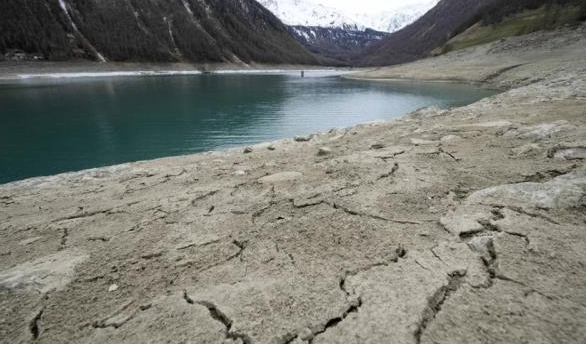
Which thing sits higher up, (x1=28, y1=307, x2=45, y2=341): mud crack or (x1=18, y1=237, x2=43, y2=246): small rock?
(x1=28, y1=307, x2=45, y2=341): mud crack

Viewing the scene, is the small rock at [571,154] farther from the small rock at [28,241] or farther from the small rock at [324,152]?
the small rock at [28,241]

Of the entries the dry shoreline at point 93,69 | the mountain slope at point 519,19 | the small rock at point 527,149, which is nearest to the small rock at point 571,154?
the small rock at point 527,149

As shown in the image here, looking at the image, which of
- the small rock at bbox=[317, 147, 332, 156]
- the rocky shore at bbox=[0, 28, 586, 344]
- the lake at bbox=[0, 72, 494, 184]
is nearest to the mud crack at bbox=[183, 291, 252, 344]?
the rocky shore at bbox=[0, 28, 586, 344]

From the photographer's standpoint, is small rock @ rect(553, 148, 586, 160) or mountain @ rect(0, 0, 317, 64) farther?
mountain @ rect(0, 0, 317, 64)

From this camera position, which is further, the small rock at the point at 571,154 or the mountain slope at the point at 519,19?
the mountain slope at the point at 519,19

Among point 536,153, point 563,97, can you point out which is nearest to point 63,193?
point 536,153

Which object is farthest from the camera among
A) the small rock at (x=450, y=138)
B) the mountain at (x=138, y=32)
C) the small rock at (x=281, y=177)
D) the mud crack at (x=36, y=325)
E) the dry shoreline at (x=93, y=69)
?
the mountain at (x=138, y=32)

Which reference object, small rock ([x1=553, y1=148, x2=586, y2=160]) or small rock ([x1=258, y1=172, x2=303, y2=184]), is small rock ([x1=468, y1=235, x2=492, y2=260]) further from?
small rock ([x1=258, y1=172, x2=303, y2=184])
